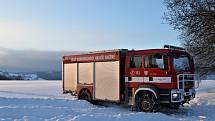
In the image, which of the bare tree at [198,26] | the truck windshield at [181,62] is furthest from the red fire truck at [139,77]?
the bare tree at [198,26]

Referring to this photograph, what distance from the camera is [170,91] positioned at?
1608cm

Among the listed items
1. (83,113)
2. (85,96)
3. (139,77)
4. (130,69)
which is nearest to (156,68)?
(139,77)

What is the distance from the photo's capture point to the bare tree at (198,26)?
77.6 feet

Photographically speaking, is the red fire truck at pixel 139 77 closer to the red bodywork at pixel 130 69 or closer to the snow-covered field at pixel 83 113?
the red bodywork at pixel 130 69

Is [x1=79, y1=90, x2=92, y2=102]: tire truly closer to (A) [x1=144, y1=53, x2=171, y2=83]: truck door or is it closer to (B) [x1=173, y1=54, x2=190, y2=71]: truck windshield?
(A) [x1=144, y1=53, x2=171, y2=83]: truck door

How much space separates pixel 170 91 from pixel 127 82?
7.89ft

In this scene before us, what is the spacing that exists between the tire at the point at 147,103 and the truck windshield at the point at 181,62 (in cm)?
165

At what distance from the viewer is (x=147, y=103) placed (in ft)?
55.2

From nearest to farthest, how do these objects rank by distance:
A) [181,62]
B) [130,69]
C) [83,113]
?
[83,113]
[181,62]
[130,69]

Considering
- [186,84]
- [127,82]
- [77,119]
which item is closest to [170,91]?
[186,84]

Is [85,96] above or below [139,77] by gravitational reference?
below

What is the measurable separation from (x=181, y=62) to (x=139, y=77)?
1928mm

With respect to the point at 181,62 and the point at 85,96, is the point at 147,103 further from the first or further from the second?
the point at 85,96

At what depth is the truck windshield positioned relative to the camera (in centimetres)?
1627
